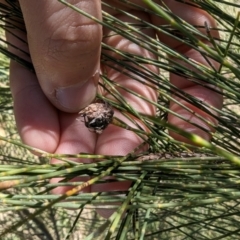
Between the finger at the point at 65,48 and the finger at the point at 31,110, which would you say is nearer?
the finger at the point at 65,48

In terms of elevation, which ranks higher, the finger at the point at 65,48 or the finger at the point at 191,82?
the finger at the point at 191,82

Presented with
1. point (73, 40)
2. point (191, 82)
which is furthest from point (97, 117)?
point (191, 82)

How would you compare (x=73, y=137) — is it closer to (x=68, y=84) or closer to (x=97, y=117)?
(x=68, y=84)

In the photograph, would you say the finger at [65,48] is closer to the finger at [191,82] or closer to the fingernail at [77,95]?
the fingernail at [77,95]

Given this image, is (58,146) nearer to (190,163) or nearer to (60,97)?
(60,97)

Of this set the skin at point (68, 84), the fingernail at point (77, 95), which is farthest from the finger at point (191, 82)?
the fingernail at point (77, 95)

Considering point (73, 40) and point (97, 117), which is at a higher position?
point (73, 40)

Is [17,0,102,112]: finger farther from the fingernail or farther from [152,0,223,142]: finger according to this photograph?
[152,0,223,142]: finger

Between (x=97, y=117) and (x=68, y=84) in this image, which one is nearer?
(x=97, y=117)

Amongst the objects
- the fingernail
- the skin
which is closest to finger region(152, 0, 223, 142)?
the skin
